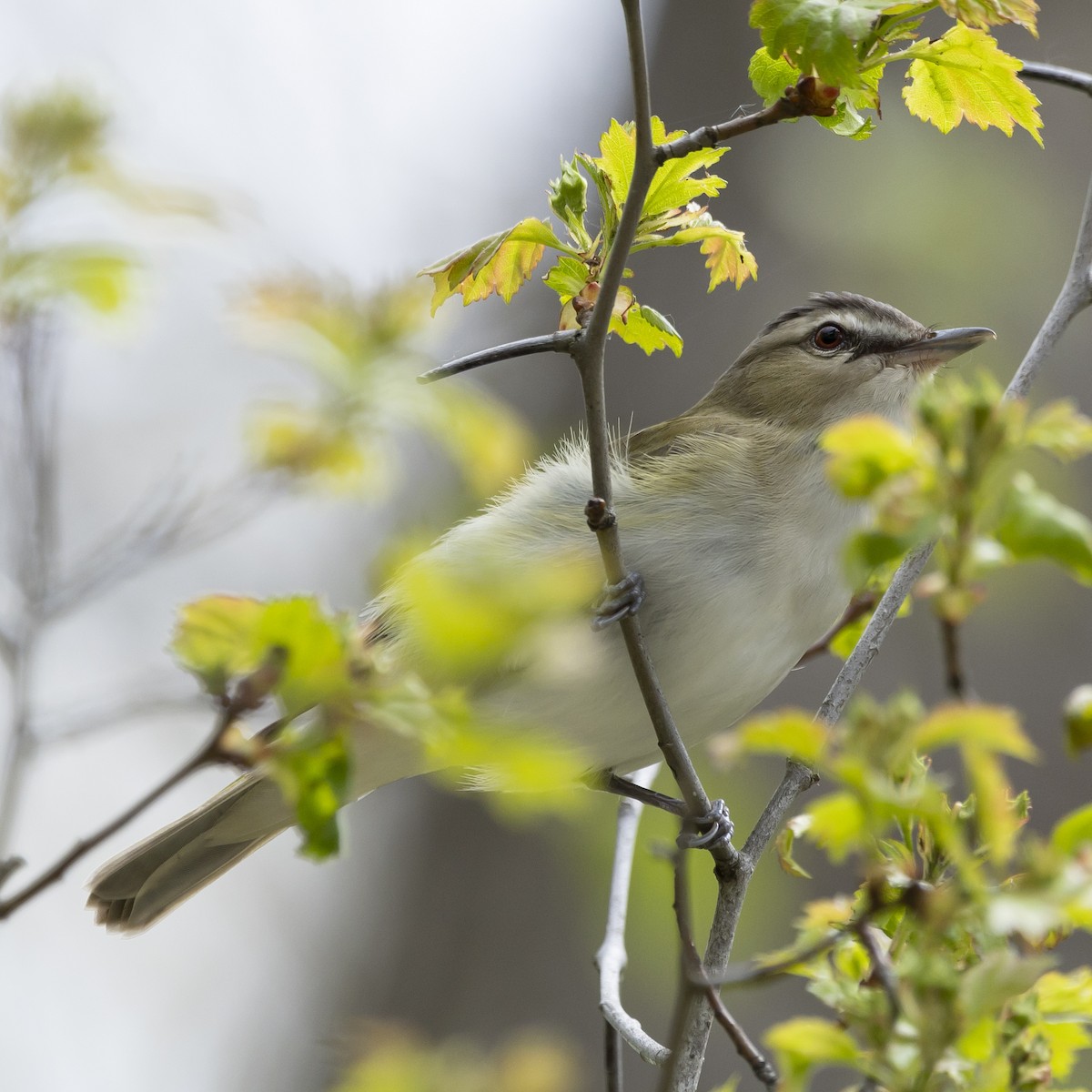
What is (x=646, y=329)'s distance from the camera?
241cm

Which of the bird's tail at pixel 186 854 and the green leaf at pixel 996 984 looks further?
the bird's tail at pixel 186 854

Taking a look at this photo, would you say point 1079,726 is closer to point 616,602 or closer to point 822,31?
point 822,31

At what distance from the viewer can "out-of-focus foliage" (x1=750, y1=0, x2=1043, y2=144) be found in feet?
5.97

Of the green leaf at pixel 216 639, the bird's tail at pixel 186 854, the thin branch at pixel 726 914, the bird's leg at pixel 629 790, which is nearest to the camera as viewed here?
the green leaf at pixel 216 639

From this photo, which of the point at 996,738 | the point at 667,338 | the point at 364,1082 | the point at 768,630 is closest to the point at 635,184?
the point at 667,338

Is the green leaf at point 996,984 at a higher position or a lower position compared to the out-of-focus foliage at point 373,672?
lower

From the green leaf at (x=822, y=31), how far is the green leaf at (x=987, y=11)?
0.38 feet

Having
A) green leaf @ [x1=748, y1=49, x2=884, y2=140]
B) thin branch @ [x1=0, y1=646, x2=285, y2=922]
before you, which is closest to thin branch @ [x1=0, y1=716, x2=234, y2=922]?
thin branch @ [x1=0, y1=646, x2=285, y2=922]

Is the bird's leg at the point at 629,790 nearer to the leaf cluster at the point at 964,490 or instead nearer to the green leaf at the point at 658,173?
the green leaf at the point at 658,173

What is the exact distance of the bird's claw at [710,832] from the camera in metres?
2.43

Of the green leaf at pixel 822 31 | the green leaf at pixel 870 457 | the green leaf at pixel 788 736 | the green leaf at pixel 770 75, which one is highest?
the green leaf at pixel 770 75

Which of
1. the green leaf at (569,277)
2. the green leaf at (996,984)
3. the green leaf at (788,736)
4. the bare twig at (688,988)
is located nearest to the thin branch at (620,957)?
the bare twig at (688,988)

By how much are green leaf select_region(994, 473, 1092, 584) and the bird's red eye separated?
2.88 m

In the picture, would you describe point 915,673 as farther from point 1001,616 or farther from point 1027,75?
point 1027,75
